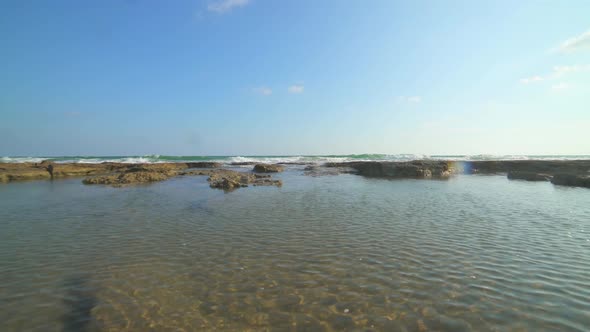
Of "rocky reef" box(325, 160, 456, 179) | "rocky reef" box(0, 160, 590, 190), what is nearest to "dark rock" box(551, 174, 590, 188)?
"rocky reef" box(0, 160, 590, 190)

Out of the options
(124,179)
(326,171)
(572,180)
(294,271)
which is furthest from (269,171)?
(294,271)

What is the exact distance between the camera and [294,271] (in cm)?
541

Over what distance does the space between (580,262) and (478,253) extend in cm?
201

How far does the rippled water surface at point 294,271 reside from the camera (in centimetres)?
384

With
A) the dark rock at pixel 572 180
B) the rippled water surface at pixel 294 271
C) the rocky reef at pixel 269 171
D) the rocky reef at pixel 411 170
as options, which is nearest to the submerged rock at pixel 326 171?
the rocky reef at pixel 269 171

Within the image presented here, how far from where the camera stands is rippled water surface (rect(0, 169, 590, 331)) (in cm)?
384

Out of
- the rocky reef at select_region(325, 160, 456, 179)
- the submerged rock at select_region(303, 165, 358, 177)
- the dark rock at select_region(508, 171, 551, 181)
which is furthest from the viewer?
the submerged rock at select_region(303, 165, 358, 177)

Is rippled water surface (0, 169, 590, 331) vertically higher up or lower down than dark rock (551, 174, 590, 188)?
lower down

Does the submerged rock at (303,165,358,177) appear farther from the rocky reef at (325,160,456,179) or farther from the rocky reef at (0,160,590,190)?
the rocky reef at (325,160,456,179)

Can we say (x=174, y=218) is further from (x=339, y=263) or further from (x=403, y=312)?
(x=403, y=312)

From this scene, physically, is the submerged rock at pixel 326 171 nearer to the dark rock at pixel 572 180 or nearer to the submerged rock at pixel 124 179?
the submerged rock at pixel 124 179

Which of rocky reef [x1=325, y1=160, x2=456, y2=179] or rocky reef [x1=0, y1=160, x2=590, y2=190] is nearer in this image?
rocky reef [x1=0, y1=160, x2=590, y2=190]

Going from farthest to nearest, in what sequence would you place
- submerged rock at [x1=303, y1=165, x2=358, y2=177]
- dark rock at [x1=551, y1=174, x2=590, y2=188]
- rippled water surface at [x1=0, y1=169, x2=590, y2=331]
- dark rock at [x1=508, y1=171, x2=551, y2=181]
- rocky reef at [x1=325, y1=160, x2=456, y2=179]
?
submerged rock at [x1=303, y1=165, x2=358, y2=177] → rocky reef at [x1=325, y1=160, x2=456, y2=179] → dark rock at [x1=508, y1=171, x2=551, y2=181] → dark rock at [x1=551, y1=174, x2=590, y2=188] → rippled water surface at [x1=0, y1=169, x2=590, y2=331]

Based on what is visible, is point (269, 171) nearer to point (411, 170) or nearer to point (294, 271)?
point (411, 170)
